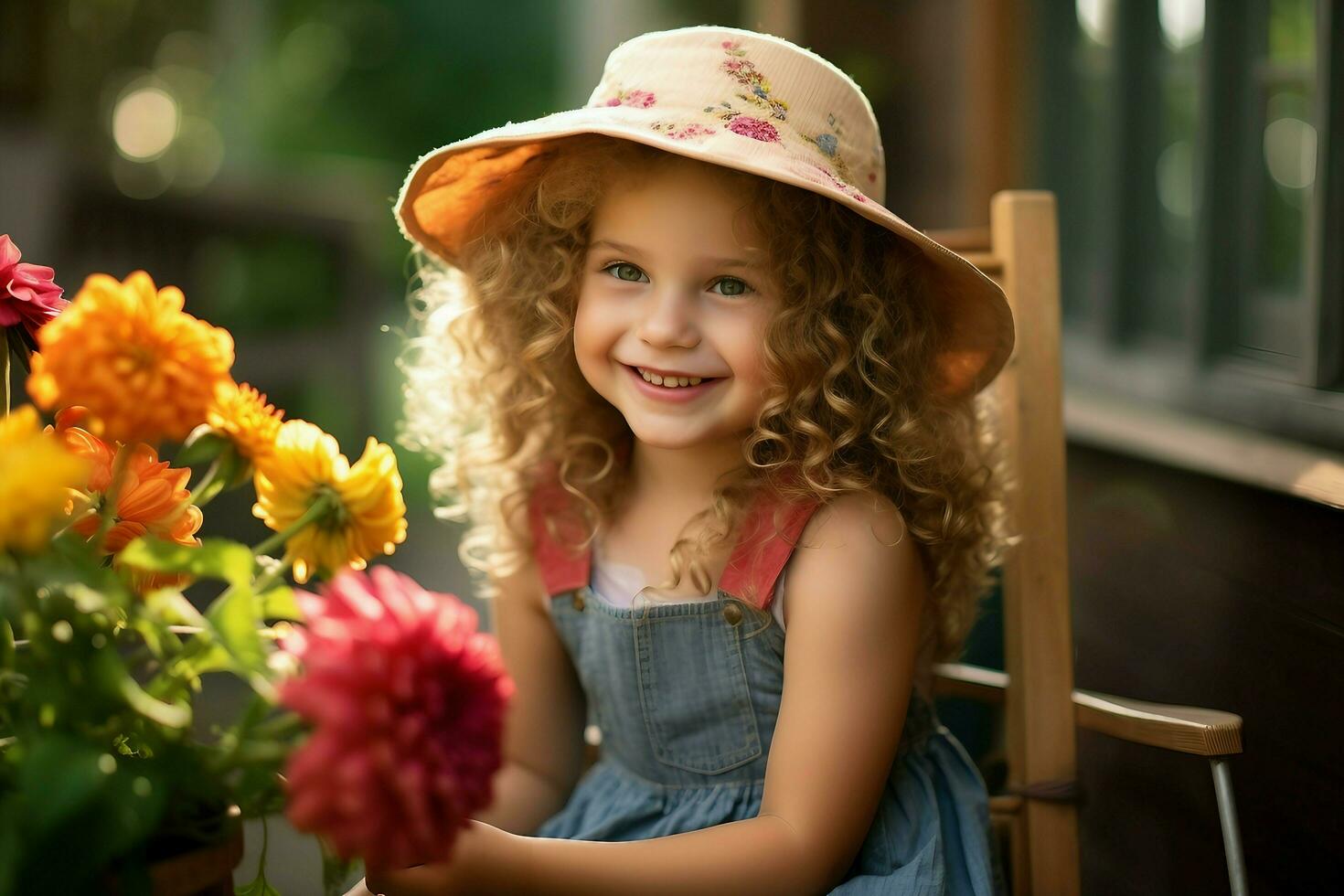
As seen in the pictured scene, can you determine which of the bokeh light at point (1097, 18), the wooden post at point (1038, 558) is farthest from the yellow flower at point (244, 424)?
the bokeh light at point (1097, 18)

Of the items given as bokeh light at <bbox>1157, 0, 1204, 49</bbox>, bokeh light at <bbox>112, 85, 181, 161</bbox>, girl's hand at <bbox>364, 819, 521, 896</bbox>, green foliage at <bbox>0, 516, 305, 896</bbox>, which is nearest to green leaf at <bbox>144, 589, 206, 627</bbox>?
green foliage at <bbox>0, 516, 305, 896</bbox>

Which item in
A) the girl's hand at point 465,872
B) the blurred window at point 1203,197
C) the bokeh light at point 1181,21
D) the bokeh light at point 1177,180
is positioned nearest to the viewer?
the girl's hand at point 465,872

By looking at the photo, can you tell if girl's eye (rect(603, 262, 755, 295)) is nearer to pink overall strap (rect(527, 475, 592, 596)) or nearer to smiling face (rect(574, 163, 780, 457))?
smiling face (rect(574, 163, 780, 457))

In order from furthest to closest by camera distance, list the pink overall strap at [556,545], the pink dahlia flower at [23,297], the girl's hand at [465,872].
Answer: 1. the pink overall strap at [556,545]
2. the girl's hand at [465,872]
3. the pink dahlia flower at [23,297]

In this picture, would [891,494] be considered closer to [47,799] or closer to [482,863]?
[482,863]

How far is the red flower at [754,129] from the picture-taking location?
1.04 meters

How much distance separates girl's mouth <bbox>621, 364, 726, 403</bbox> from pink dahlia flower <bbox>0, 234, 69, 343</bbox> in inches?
19.5

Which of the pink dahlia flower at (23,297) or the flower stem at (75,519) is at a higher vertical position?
the pink dahlia flower at (23,297)

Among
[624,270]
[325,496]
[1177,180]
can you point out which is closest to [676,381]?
[624,270]

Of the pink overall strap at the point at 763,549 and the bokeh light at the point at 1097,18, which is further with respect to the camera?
→ the bokeh light at the point at 1097,18

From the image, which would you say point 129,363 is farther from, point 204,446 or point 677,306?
point 677,306

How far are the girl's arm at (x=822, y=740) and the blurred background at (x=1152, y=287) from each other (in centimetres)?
44

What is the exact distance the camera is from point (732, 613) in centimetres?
117

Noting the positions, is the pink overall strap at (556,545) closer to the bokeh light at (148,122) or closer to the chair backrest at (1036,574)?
the chair backrest at (1036,574)
